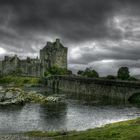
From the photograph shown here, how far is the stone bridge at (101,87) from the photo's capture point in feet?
387

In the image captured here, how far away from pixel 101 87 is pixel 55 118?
219ft

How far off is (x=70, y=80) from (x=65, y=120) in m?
99.1

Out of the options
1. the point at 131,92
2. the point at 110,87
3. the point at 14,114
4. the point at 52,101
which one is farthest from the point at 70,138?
the point at 110,87

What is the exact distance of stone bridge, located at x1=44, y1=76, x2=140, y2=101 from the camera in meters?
118

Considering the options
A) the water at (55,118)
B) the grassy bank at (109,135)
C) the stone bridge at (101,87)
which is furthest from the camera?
the stone bridge at (101,87)

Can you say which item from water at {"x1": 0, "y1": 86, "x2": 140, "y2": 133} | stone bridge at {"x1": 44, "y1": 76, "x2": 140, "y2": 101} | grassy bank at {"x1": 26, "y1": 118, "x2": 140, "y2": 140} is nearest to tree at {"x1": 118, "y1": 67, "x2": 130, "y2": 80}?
stone bridge at {"x1": 44, "y1": 76, "x2": 140, "y2": 101}

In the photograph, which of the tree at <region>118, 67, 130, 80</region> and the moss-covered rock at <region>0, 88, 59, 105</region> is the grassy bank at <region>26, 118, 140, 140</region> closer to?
the moss-covered rock at <region>0, 88, 59, 105</region>

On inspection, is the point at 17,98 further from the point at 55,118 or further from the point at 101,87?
the point at 101,87

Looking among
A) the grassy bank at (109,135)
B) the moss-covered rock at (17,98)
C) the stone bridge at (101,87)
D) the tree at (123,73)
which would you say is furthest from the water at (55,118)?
the tree at (123,73)

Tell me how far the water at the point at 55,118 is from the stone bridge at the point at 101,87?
3032 cm

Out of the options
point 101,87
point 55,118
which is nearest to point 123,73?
point 101,87

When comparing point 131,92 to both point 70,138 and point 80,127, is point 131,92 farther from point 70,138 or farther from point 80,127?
point 70,138

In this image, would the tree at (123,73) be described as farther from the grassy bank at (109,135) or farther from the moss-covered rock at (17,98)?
the grassy bank at (109,135)

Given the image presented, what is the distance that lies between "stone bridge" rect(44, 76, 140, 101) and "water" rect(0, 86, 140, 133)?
99.5 feet
